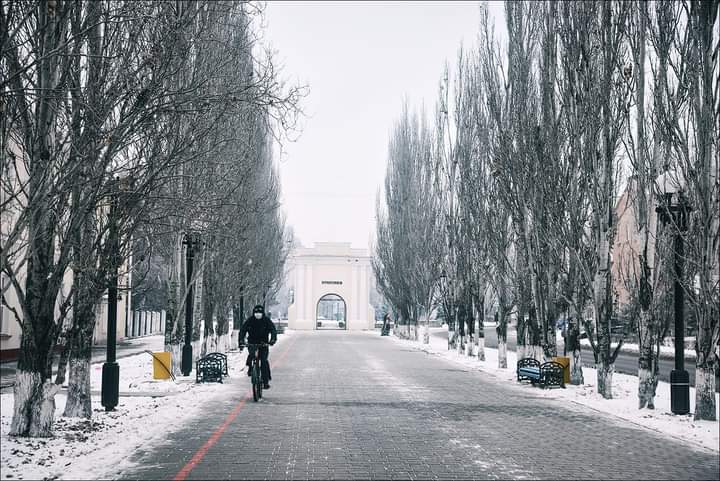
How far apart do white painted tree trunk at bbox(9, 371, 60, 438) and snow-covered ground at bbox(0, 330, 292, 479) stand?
19 centimetres

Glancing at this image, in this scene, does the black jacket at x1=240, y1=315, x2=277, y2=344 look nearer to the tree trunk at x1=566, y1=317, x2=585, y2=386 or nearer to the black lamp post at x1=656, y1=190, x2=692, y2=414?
the black lamp post at x1=656, y1=190, x2=692, y2=414

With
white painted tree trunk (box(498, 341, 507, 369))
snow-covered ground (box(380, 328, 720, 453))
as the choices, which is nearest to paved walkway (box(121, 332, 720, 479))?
snow-covered ground (box(380, 328, 720, 453))

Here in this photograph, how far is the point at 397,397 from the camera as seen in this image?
15656mm

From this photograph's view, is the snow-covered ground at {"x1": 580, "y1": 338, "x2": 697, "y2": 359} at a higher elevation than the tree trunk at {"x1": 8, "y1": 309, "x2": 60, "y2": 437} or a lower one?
lower

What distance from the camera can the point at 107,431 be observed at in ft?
34.9

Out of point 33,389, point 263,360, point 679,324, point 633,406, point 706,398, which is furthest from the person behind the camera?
point 263,360

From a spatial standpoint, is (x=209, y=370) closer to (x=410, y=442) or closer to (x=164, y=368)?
(x=164, y=368)

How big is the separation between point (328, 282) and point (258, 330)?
62263mm

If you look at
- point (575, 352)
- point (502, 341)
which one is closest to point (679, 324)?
point (575, 352)

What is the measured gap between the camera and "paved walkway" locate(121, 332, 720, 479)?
8.05 m

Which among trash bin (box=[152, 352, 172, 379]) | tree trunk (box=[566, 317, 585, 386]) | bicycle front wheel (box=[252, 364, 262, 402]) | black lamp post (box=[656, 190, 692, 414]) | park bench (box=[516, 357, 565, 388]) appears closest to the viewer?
black lamp post (box=[656, 190, 692, 414])

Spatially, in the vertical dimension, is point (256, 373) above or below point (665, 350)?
above

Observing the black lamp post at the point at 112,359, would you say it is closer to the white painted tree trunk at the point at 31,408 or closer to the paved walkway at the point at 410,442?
the paved walkway at the point at 410,442

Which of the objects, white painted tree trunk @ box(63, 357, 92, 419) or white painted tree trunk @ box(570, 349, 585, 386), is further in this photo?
white painted tree trunk @ box(570, 349, 585, 386)
